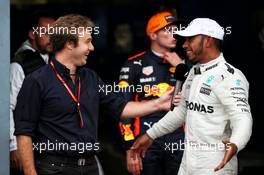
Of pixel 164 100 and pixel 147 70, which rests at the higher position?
pixel 147 70

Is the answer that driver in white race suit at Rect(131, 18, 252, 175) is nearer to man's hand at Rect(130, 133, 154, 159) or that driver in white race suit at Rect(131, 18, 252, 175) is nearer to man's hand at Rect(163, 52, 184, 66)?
man's hand at Rect(130, 133, 154, 159)

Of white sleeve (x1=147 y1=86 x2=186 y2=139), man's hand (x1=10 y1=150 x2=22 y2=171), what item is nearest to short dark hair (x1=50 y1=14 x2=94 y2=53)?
white sleeve (x1=147 y1=86 x2=186 y2=139)

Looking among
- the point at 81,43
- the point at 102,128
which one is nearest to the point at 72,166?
the point at 81,43

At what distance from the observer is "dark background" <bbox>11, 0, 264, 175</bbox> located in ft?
22.7

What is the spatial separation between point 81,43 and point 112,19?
3730mm

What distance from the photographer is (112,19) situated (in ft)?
28.1

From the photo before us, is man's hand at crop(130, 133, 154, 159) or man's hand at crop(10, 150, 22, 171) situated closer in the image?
man's hand at crop(130, 133, 154, 159)

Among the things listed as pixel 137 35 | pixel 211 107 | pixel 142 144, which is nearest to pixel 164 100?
pixel 142 144

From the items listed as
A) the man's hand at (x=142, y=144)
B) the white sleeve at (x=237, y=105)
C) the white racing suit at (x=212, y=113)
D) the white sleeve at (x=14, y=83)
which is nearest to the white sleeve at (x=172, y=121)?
the man's hand at (x=142, y=144)

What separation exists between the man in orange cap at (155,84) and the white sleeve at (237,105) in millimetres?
1297

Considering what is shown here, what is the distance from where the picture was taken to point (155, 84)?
6016 mm

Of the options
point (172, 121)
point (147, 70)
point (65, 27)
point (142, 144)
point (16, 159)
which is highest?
point (65, 27)

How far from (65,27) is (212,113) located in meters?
1.03

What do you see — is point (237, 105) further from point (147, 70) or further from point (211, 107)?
point (147, 70)
